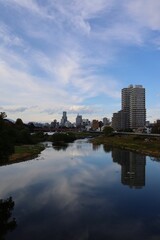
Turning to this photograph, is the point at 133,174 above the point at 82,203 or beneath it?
above

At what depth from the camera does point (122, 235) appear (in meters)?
29.3

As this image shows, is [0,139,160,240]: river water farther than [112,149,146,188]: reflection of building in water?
No

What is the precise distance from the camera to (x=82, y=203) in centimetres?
4006

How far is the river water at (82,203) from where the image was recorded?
30062 mm

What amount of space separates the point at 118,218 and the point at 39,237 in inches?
359

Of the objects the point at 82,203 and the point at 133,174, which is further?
the point at 133,174

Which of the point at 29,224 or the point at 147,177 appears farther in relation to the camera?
the point at 147,177

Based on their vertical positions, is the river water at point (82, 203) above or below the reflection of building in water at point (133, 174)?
below

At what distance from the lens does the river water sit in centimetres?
3006

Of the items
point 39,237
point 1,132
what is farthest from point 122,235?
point 1,132

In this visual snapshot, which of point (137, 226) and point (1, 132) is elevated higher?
point (1, 132)

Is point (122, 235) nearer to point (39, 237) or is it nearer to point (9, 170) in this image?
point (39, 237)

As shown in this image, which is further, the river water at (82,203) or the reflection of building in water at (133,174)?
the reflection of building in water at (133,174)

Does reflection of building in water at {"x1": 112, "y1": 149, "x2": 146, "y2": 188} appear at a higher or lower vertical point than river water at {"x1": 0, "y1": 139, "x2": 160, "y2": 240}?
higher
